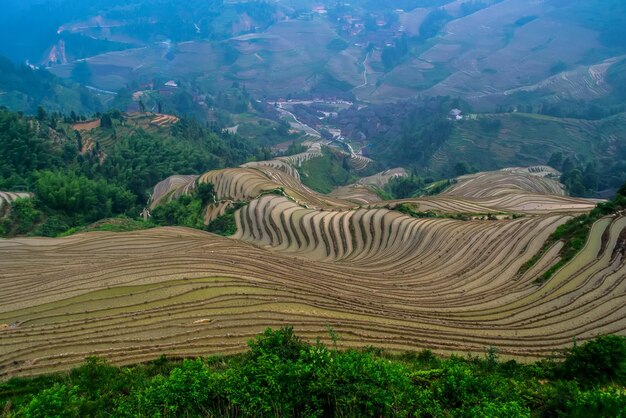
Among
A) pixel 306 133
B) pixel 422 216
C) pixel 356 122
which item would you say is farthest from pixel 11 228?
pixel 356 122

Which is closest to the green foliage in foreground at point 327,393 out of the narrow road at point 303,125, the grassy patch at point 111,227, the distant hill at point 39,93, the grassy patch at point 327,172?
the grassy patch at point 111,227

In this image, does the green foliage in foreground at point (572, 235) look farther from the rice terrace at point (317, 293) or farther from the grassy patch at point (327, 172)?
the grassy patch at point (327, 172)

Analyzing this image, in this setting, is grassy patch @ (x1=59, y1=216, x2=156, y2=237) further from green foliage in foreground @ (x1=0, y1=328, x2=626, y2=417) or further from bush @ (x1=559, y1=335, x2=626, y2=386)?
bush @ (x1=559, y1=335, x2=626, y2=386)

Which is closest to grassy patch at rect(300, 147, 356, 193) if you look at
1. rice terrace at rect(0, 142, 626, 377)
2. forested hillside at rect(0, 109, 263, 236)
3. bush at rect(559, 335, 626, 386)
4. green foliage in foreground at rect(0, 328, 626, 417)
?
forested hillside at rect(0, 109, 263, 236)

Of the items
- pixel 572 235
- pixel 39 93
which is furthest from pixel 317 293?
pixel 39 93

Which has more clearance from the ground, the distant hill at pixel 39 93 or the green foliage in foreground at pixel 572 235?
the distant hill at pixel 39 93

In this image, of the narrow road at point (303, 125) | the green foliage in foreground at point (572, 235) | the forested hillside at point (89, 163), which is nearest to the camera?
the green foliage in foreground at point (572, 235)
